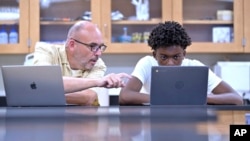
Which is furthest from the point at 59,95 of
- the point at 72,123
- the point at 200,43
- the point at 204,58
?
the point at 204,58

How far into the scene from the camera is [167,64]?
80.4 inches

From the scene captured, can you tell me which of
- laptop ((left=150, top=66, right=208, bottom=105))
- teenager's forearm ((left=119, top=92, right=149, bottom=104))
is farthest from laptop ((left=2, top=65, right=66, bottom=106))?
teenager's forearm ((left=119, top=92, right=149, bottom=104))

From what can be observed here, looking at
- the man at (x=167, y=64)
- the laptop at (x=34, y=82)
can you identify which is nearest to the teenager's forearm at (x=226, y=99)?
the man at (x=167, y=64)

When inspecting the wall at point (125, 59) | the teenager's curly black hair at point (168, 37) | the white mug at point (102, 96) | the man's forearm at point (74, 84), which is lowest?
the white mug at point (102, 96)

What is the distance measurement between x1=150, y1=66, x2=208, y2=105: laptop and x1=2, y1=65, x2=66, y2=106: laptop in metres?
0.35

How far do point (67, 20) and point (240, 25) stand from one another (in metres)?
1.34

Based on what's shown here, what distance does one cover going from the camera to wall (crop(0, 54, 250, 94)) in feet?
11.0

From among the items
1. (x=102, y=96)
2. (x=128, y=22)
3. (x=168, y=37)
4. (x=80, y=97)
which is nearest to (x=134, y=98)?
(x=80, y=97)

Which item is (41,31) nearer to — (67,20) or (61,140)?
(67,20)

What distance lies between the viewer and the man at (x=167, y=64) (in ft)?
6.48

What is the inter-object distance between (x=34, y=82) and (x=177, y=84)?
1.73 feet

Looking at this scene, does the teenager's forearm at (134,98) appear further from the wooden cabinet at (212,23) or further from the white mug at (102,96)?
the wooden cabinet at (212,23)

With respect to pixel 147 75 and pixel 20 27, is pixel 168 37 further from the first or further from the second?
pixel 20 27

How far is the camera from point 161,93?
5.04 feet
